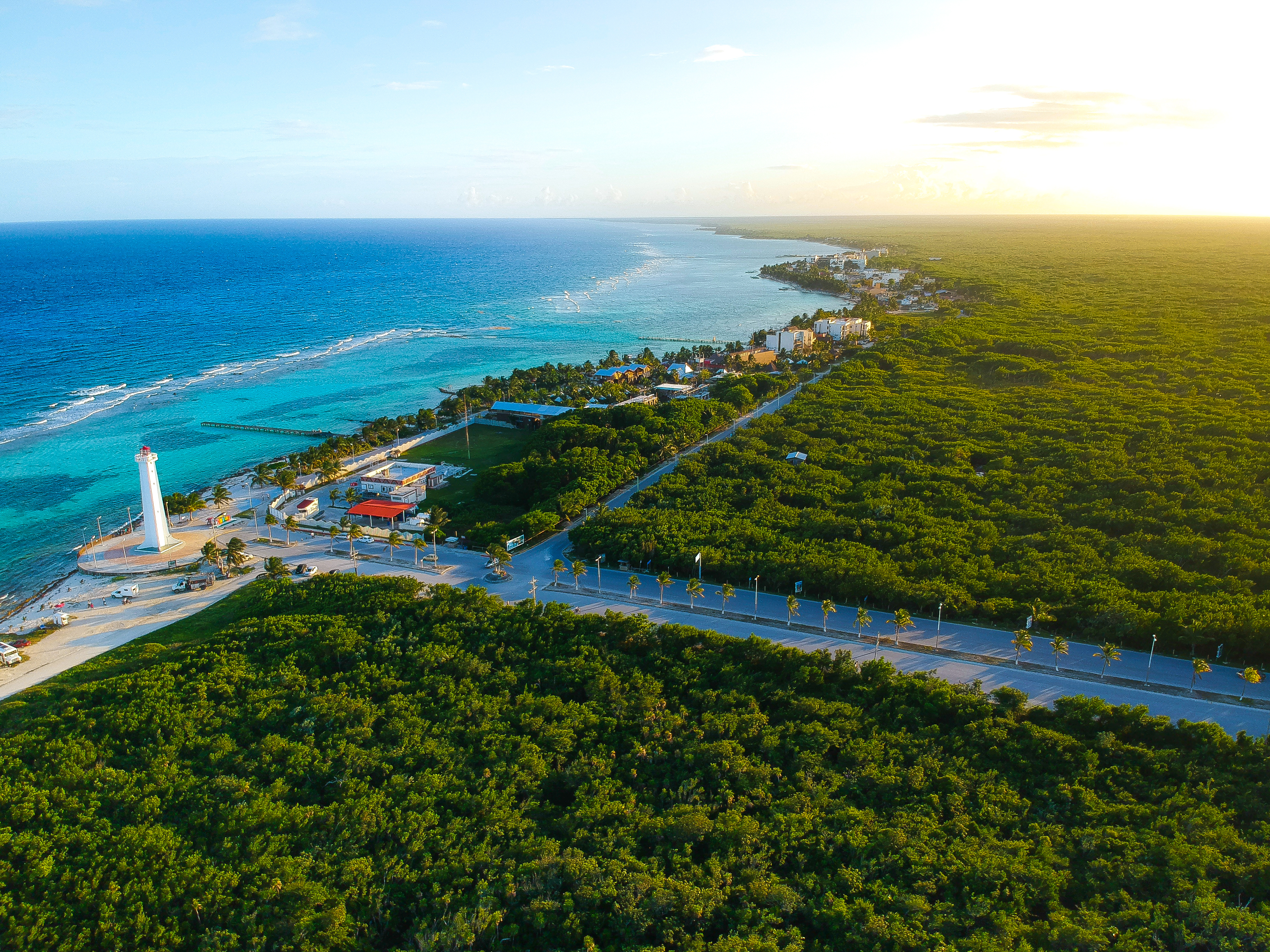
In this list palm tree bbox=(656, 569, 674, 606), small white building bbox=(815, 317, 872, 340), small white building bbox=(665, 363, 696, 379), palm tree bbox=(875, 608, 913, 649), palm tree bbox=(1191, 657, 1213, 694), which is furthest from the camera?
small white building bbox=(815, 317, 872, 340)

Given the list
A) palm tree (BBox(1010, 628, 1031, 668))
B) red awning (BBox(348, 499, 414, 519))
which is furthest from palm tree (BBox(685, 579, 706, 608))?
red awning (BBox(348, 499, 414, 519))

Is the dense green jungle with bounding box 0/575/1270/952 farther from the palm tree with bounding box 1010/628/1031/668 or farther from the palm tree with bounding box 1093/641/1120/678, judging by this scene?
the palm tree with bounding box 1093/641/1120/678

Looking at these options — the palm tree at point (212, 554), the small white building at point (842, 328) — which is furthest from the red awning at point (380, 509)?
the small white building at point (842, 328)

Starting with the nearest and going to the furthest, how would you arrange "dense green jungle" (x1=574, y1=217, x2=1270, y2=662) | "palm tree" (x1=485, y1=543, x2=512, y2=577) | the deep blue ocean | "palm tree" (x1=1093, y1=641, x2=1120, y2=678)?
1. "palm tree" (x1=1093, y1=641, x2=1120, y2=678)
2. "dense green jungle" (x1=574, y1=217, x2=1270, y2=662)
3. "palm tree" (x1=485, y1=543, x2=512, y2=577)
4. the deep blue ocean

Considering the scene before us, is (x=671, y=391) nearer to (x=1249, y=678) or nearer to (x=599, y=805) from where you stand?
(x=1249, y=678)

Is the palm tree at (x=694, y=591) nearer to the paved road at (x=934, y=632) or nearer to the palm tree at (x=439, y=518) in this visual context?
the paved road at (x=934, y=632)

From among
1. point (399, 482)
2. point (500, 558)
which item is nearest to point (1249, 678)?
point (500, 558)
